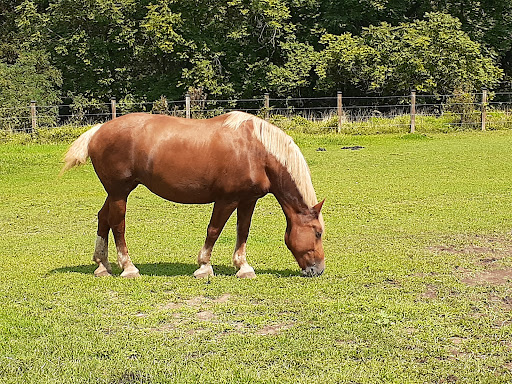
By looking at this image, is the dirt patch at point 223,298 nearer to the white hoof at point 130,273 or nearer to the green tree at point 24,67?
the white hoof at point 130,273

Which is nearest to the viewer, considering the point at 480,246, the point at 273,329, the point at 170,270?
the point at 273,329

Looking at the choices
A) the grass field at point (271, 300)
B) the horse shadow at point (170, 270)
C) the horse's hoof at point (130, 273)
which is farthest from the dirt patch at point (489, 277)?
the horse's hoof at point (130, 273)

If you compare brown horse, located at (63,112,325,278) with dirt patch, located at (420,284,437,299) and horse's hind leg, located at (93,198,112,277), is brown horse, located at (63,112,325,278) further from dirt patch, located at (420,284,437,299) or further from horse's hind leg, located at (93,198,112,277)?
dirt patch, located at (420,284,437,299)

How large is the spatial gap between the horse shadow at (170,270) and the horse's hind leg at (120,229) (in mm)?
235

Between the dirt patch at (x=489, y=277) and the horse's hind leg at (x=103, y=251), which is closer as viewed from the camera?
the dirt patch at (x=489, y=277)

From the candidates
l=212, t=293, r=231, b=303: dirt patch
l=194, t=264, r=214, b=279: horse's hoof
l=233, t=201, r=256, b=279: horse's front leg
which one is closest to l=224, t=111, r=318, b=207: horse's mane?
l=233, t=201, r=256, b=279: horse's front leg

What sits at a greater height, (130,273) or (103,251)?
(103,251)

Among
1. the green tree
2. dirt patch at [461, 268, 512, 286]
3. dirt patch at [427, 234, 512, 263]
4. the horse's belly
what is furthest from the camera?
the green tree

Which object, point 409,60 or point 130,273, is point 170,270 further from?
point 409,60

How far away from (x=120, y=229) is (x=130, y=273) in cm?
47

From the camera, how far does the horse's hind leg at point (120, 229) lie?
263 inches

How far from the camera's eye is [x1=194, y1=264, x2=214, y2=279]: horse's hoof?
261 inches

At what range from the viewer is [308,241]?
262 inches

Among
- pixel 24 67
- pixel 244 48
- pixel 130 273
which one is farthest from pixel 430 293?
pixel 244 48
